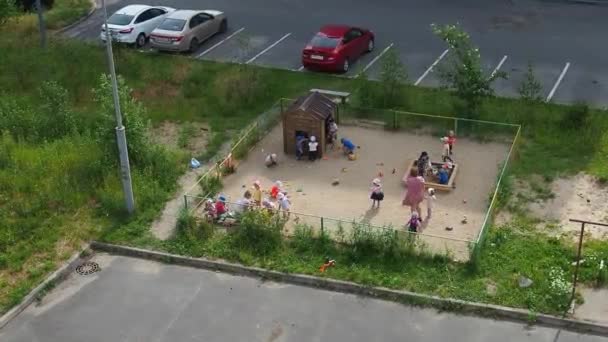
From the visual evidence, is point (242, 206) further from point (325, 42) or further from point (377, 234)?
point (325, 42)

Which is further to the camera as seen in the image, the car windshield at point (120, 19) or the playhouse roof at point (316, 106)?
the car windshield at point (120, 19)

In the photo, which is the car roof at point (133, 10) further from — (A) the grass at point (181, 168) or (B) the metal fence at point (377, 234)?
(B) the metal fence at point (377, 234)

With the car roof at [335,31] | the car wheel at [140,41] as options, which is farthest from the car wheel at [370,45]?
the car wheel at [140,41]

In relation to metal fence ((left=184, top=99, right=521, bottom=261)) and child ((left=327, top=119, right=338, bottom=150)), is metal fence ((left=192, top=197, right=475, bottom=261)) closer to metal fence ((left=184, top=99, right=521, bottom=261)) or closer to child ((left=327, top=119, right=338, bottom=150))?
metal fence ((left=184, top=99, right=521, bottom=261))

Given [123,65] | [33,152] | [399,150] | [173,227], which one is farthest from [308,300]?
[123,65]

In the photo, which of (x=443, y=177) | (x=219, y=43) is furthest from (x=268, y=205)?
(x=219, y=43)
